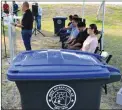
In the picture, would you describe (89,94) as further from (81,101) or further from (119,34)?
(119,34)

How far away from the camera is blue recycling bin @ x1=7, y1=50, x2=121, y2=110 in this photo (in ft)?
9.92

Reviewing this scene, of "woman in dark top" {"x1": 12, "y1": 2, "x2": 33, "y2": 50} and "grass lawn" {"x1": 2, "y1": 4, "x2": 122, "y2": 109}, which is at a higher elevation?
"woman in dark top" {"x1": 12, "y1": 2, "x2": 33, "y2": 50}

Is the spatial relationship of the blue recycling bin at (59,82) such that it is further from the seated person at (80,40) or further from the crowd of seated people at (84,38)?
the seated person at (80,40)

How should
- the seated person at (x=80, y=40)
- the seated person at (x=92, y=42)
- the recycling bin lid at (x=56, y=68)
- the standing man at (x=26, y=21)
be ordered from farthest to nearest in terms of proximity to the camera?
the standing man at (x=26, y=21) → the seated person at (x=80, y=40) → the seated person at (x=92, y=42) → the recycling bin lid at (x=56, y=68)

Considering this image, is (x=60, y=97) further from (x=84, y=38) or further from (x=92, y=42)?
(x=84, y=38)

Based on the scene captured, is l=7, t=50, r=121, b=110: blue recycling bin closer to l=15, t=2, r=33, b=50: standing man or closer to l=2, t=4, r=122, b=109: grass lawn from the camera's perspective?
l=2, t=4, r=122, b=109: grass lawn

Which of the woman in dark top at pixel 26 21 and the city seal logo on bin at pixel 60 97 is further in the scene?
the woman in dark top at pixel 26 21

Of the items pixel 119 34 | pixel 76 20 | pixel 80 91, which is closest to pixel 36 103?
pixel 80 91

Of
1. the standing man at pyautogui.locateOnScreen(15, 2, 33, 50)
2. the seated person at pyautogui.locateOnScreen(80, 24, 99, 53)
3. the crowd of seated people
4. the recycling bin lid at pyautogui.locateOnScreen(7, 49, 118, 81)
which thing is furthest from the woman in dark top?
the recycling bin lid at pyautogui.locateOnScreen(7, 49, 118, 81)

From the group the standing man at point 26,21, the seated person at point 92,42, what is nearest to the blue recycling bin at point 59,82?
the seated person at point 92,42

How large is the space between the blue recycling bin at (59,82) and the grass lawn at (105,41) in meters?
1.50

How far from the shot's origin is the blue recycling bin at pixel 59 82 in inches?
119

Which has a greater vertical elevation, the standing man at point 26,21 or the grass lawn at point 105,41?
the standing man at point 26,21

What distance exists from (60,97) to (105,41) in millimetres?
8163
